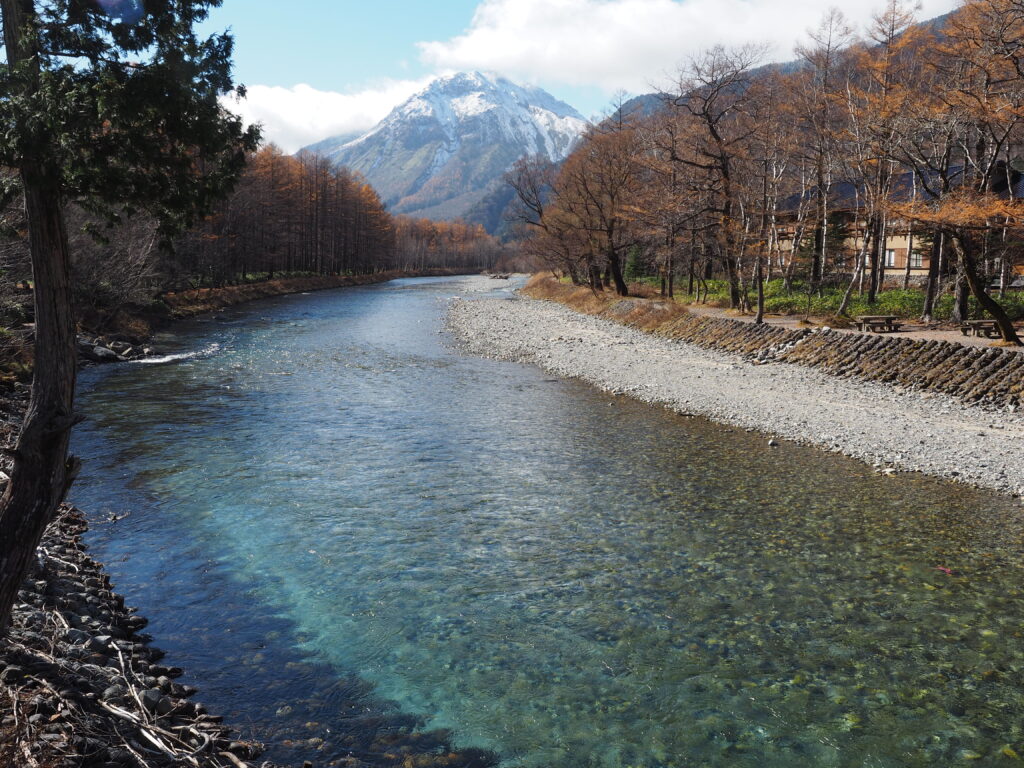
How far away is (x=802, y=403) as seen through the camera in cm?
1914

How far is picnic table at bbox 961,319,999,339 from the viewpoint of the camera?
22.2m

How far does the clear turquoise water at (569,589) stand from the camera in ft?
21.4

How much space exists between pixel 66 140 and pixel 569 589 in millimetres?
7574

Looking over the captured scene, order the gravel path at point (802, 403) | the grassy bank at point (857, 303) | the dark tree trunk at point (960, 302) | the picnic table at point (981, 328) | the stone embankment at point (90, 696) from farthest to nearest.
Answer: the grassy bank at point (857, 303) < the dark tree trunk at point (960, 302) < the picnic table at point (981, 328) < the gravel path at point (802, 403) < the stone embankment at point (90, 696)

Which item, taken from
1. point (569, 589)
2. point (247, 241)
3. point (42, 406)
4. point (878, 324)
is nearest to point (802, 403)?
point (878, 324)

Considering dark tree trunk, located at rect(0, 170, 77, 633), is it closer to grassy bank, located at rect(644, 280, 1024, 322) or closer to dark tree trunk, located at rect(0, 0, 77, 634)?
dark tree trunk, located at rect(0, 0, 77, 634)

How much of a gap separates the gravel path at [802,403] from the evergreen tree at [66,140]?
14224mm

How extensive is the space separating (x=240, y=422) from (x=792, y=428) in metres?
14.8

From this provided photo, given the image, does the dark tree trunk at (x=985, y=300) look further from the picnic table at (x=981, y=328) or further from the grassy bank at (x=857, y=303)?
the grassy bank at (x=857, y=303)

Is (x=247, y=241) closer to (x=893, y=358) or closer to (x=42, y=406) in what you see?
(x=893, y=358)

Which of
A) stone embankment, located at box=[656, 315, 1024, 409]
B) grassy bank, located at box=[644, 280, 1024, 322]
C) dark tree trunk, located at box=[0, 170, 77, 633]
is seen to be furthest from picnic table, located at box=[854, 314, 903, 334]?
Result: dark tree trunk, located at box=[0, 170, 77, 633]

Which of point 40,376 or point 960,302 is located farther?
point 960,302

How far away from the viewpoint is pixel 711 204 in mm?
36219

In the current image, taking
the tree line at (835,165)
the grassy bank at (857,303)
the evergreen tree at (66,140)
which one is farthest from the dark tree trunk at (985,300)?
the evergreen tree at (66,140)
